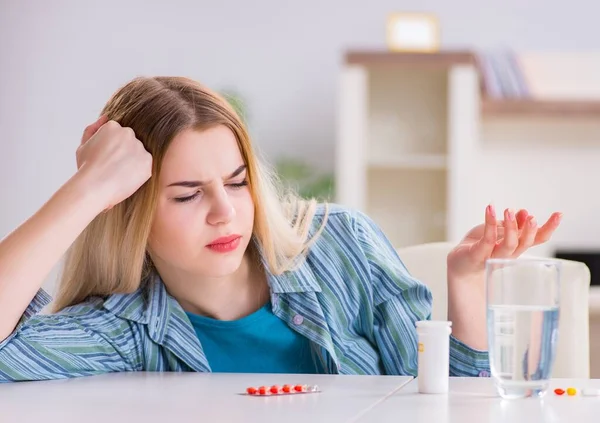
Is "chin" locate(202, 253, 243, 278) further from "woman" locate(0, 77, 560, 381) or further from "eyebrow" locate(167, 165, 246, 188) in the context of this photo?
"eyebrow" locate(167, 165, 246, 188)

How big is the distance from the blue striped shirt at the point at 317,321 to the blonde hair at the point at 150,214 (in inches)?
1.5

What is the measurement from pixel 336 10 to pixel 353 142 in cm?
65

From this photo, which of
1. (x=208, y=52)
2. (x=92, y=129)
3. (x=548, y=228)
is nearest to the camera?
(x=548, y=228)

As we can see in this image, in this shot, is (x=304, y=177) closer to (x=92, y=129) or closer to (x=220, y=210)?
(x=92, y=129)

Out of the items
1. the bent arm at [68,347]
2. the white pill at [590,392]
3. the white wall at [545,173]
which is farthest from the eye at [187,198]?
the white wall at [545,173]

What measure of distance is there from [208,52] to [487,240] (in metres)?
3.21

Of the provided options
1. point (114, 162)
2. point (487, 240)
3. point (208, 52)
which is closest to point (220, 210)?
point (114, 162)

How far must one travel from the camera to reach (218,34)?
438 centimetres

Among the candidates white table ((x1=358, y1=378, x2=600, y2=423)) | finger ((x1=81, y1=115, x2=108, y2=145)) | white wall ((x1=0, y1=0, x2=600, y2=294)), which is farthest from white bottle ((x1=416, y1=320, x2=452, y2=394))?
white wall ((x1=0, y1=0, x2=600, y2=294))

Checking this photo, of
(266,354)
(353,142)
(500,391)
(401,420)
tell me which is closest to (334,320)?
(266,354)

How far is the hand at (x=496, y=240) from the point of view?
1.30m

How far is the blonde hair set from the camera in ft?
4.96

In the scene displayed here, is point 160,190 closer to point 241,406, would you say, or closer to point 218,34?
point 241,406

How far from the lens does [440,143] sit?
413cm
